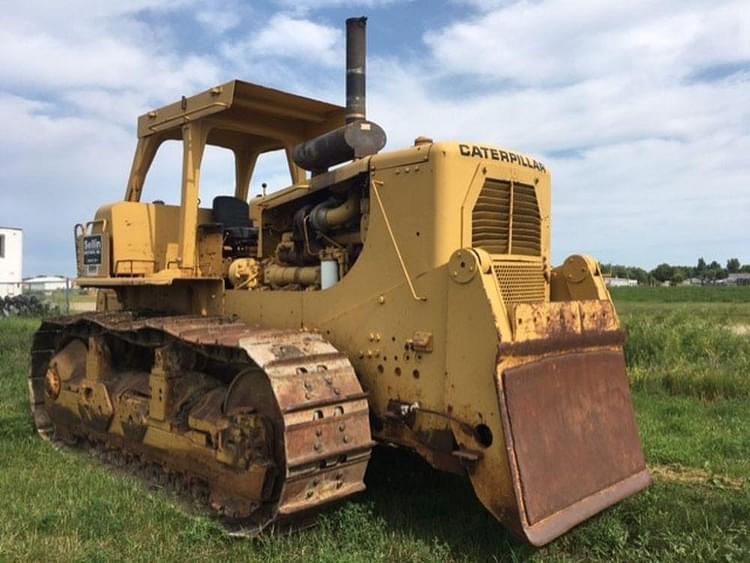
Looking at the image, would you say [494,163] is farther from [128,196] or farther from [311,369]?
[128,196]

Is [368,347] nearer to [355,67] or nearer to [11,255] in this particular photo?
[355,67]

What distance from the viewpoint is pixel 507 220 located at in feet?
17.2

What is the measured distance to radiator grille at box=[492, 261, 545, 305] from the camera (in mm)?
5093

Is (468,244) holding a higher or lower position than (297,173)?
lower

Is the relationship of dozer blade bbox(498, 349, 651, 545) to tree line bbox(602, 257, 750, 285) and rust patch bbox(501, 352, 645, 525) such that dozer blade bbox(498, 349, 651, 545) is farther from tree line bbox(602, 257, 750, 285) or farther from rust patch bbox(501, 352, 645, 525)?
tree line bbox(602, 257, 750, 285)

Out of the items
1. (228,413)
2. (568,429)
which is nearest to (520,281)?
(568,429)

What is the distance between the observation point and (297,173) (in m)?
7.84

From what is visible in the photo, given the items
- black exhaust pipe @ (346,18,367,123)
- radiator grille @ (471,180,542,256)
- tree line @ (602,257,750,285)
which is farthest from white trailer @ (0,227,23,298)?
tree line @ (602,257,750,285)

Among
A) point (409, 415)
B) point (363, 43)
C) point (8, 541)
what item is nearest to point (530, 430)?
point (409, 415)

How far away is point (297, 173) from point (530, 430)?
444 cm

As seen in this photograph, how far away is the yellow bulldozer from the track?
0.05ft

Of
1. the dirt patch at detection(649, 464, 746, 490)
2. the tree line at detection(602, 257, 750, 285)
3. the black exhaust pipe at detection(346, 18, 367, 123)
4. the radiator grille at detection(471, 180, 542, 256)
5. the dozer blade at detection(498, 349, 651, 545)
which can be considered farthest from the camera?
the tree line at detection(602, 257, 750, 285)

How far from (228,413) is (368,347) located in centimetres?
107

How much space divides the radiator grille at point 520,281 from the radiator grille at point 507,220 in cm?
12
